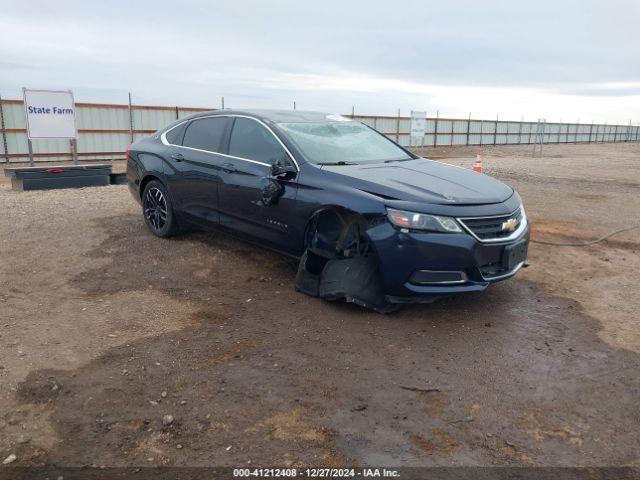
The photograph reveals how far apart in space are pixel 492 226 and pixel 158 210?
13.1 ft

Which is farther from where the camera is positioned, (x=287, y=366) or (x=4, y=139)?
(x=4, y=139)

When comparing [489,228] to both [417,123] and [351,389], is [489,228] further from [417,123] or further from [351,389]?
[417,123]

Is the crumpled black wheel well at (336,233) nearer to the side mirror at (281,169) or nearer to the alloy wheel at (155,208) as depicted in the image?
the side mirror at (281,169)

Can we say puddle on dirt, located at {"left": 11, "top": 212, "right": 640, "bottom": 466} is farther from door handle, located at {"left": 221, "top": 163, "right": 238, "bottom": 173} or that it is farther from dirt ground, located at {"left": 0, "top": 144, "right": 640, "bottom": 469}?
door handle, located at {"left": 221, "top": 163, "right": 238, "bottom": 173}

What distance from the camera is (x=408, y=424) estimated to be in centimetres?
312

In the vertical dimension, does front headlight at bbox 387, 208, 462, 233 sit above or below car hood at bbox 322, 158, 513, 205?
below

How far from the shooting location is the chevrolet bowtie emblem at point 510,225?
4.52 meters

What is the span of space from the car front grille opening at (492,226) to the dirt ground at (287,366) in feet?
2.42

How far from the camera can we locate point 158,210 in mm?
6621

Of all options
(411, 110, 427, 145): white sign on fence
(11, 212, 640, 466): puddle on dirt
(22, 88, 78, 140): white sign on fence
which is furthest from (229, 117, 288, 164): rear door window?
(411, 110, 427, 145): white sign on fence

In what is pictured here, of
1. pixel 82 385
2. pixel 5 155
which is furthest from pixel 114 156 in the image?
pixel 82 385

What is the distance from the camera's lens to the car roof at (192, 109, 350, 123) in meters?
5.59

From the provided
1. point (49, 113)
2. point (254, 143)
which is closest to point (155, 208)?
point (254, 143)

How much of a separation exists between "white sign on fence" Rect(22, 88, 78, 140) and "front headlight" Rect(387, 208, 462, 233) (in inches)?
528
